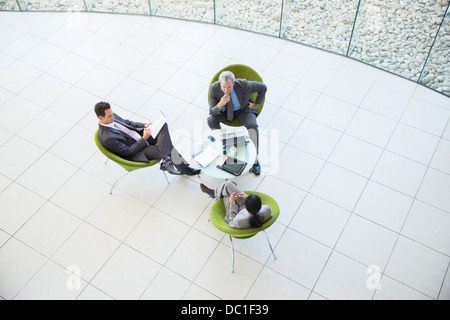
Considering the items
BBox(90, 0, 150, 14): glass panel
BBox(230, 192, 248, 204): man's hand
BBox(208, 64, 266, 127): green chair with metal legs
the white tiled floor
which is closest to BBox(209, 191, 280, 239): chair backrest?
BBox(230, 192, 248, 204): man's hand

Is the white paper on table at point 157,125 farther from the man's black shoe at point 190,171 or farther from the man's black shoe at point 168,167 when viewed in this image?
the man's black shoe at point 190,171

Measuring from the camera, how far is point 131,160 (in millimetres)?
4312

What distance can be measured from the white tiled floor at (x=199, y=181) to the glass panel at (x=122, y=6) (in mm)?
425

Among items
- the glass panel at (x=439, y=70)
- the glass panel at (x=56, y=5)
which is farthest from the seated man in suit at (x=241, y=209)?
the glass panel at (x=56, y=5)

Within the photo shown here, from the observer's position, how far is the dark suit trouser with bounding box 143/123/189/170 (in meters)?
4.45

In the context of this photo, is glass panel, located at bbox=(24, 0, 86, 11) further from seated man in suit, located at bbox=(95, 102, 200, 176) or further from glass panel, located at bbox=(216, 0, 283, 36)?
seated man in suit, located at bbox=(95, 102, 200, 176)

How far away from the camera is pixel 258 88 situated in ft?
15.4

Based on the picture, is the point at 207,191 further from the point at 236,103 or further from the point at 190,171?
the point at 236,103

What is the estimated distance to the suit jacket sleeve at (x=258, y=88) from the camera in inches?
182

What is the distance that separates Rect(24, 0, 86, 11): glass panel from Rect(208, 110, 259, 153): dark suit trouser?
3.41 metres
